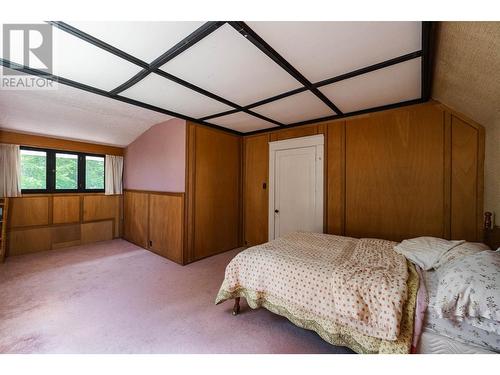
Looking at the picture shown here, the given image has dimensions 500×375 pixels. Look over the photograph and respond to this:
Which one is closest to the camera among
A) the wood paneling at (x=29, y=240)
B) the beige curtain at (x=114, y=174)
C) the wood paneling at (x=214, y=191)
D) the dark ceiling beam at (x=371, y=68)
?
the dark ceiling beam at (x=371, y=68)

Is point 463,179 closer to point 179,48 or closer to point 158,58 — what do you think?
point 179,48

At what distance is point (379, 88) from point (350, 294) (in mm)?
2092

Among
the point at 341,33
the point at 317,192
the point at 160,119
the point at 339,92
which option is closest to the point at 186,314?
the point at 317,192

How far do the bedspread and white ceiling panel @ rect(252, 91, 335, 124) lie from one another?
1725 millimetres

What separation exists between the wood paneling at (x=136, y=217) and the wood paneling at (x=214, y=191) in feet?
4.15

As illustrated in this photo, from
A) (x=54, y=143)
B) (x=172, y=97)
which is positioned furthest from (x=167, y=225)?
(x=54, y=143)

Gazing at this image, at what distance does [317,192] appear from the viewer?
328cm

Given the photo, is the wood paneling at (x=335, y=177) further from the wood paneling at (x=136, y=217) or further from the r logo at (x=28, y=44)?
the wood paneling at (x=136, y=217)

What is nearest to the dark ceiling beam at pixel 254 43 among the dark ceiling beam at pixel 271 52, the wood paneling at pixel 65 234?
the dark ceiling beam at pixel 271 52

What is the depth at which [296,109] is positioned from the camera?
285 cm

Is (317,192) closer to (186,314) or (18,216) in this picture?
(186,314)

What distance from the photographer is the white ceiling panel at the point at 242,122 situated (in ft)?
10.6

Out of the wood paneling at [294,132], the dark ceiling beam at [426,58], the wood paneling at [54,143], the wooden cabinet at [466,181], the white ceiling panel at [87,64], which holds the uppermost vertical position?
the white ceiling panel at [87,64]

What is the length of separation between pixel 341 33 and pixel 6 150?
16.8 feet
